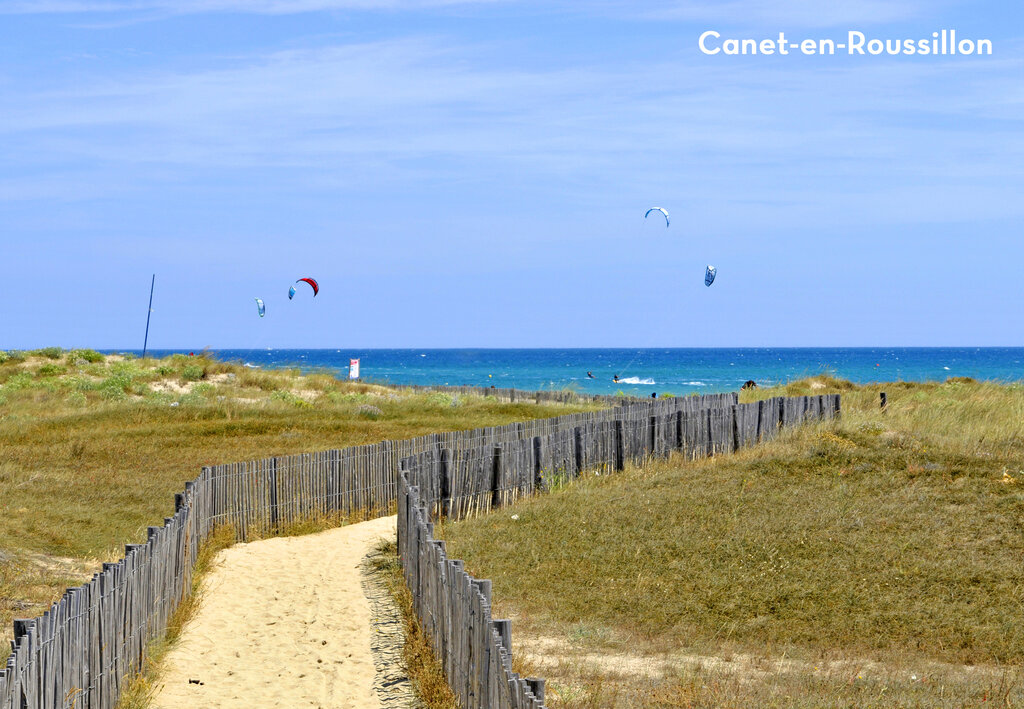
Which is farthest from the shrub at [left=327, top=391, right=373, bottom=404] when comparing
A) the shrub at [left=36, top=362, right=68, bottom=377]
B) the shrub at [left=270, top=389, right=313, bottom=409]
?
the shrub at [left=36, top=362, right=68, bottom=377]

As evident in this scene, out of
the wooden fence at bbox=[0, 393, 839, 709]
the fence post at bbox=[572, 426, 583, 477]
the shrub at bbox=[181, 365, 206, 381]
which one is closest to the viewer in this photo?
the wooden fence at bbox=[0, 393, 839, 709]

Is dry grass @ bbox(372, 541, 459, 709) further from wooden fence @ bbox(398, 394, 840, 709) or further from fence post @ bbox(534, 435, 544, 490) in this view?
fence post @ bbox(534, 435, 544, 490)

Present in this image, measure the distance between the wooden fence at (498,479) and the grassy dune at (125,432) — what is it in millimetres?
3492

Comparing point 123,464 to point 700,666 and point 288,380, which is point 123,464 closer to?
point 700,666

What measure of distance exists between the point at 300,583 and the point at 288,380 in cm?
2814

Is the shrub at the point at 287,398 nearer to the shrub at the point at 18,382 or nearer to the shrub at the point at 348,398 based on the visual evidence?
the shrub at the point at 348,398

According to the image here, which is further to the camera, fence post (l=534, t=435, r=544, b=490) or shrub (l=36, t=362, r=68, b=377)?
shrub (l=36, t=362, r=68, b=377)

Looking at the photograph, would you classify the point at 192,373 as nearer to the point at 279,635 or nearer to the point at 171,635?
the point at 279,635

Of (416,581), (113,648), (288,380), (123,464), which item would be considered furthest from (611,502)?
(288,380)

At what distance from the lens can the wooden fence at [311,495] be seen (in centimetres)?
625

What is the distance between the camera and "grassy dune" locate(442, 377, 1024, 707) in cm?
776

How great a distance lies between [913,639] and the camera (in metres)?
8.84

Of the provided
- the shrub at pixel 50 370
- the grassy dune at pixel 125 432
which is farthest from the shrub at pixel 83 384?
the shrub at pixel 50 370

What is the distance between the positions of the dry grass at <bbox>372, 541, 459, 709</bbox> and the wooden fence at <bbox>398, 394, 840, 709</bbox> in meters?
0.11
